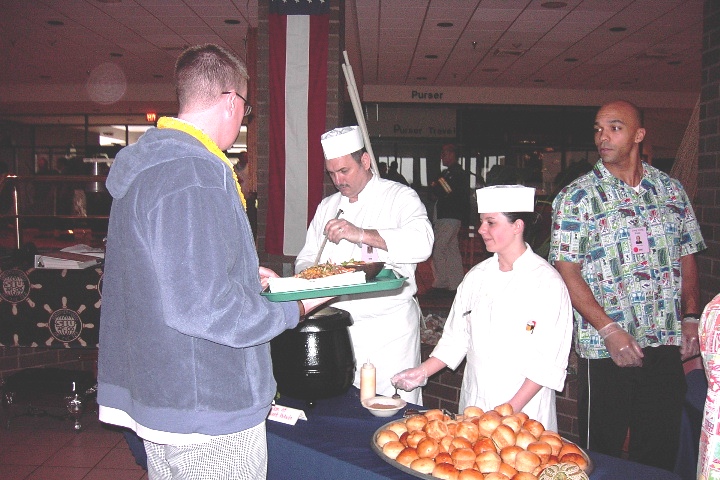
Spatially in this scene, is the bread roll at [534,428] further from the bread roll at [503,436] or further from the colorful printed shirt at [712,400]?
the colorful printed shirt at [712,400]

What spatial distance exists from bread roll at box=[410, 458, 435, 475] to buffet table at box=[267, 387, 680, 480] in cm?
4

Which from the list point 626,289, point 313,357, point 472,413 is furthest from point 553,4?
point 472,413

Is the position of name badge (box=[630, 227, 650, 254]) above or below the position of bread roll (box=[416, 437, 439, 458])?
above

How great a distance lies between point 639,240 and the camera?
8.50 ft

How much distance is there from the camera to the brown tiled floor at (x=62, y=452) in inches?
140

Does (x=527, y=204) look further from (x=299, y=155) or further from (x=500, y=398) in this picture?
(x=299, y=155)

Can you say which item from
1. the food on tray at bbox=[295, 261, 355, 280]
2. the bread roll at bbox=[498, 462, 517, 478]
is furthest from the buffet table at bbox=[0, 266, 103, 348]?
the bread roll at bbox=[498, 462, 517, 478]

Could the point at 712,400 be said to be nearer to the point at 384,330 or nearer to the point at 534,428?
the point at 534,428

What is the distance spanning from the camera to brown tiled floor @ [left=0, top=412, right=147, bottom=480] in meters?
3.55

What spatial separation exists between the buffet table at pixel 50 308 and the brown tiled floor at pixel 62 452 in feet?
1.91

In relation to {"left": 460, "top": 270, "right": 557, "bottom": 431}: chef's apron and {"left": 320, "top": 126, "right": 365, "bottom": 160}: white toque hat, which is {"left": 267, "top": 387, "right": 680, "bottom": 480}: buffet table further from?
{"left": 320, "top": 126, "right": 365, "bottom": 160}: white toque hat

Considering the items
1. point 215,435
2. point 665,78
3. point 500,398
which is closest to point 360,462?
point 215,435

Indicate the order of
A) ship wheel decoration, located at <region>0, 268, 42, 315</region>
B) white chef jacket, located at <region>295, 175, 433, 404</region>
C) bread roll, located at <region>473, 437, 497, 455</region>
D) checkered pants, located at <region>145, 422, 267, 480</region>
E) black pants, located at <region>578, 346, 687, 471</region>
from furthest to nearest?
1. ship wheel decoration, located at <region>0, 268, 42, 315</region>
2. white chef jacket, located at <region>295, 175, 433, 404</region>
3. black pants, located at <region>578, 346, 687, 471</region>
4. bread roll, located at <region>473, 437, 497, 455</region>
5. checkered pants, located at <region>145, 422, 267, 480</region>

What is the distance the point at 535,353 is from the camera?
215cm
